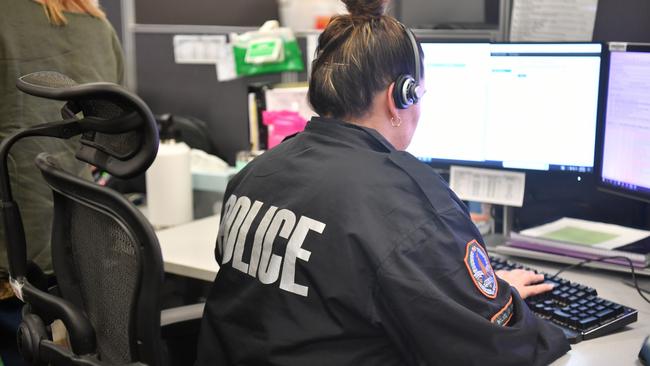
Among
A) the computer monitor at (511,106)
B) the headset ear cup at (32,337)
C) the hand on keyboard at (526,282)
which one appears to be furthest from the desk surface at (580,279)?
the headset ear cup at (32,337)

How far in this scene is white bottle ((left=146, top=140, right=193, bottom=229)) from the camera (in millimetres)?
2088

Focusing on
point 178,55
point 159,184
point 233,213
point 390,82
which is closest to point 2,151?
point 233,213

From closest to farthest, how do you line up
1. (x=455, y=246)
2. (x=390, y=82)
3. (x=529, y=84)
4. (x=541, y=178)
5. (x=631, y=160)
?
(x=455, y=246) < (x=390, y=82) < (x=631, y=160) < (x=529, y=84) < (x=541, y=178)

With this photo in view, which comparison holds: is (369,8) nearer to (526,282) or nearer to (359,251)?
(359,251)

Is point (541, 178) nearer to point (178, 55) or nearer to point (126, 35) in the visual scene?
point (178, 55)

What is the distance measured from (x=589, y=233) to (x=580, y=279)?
0.56 feet

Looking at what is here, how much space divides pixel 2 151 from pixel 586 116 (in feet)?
3.71

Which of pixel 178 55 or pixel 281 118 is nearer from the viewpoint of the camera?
pixel 281 118

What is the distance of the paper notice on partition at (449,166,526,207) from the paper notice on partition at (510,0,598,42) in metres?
0.33

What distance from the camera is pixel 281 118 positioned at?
211 centimetres

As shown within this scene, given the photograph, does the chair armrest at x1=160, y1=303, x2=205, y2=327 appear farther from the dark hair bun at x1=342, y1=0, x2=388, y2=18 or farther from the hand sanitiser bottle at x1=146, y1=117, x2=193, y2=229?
the hand sanitiser bottle at x1=146, y1=117, x2=193, y2=229

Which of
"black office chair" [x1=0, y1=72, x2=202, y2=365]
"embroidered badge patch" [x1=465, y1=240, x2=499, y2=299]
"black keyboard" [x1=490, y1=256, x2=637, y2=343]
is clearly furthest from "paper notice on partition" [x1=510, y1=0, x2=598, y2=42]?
"black office chair" [x1=0, y1=72, x2=202, y2=365]

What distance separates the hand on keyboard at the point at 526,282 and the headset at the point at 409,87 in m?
0.40

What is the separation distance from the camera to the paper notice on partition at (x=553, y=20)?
5.79 feet
